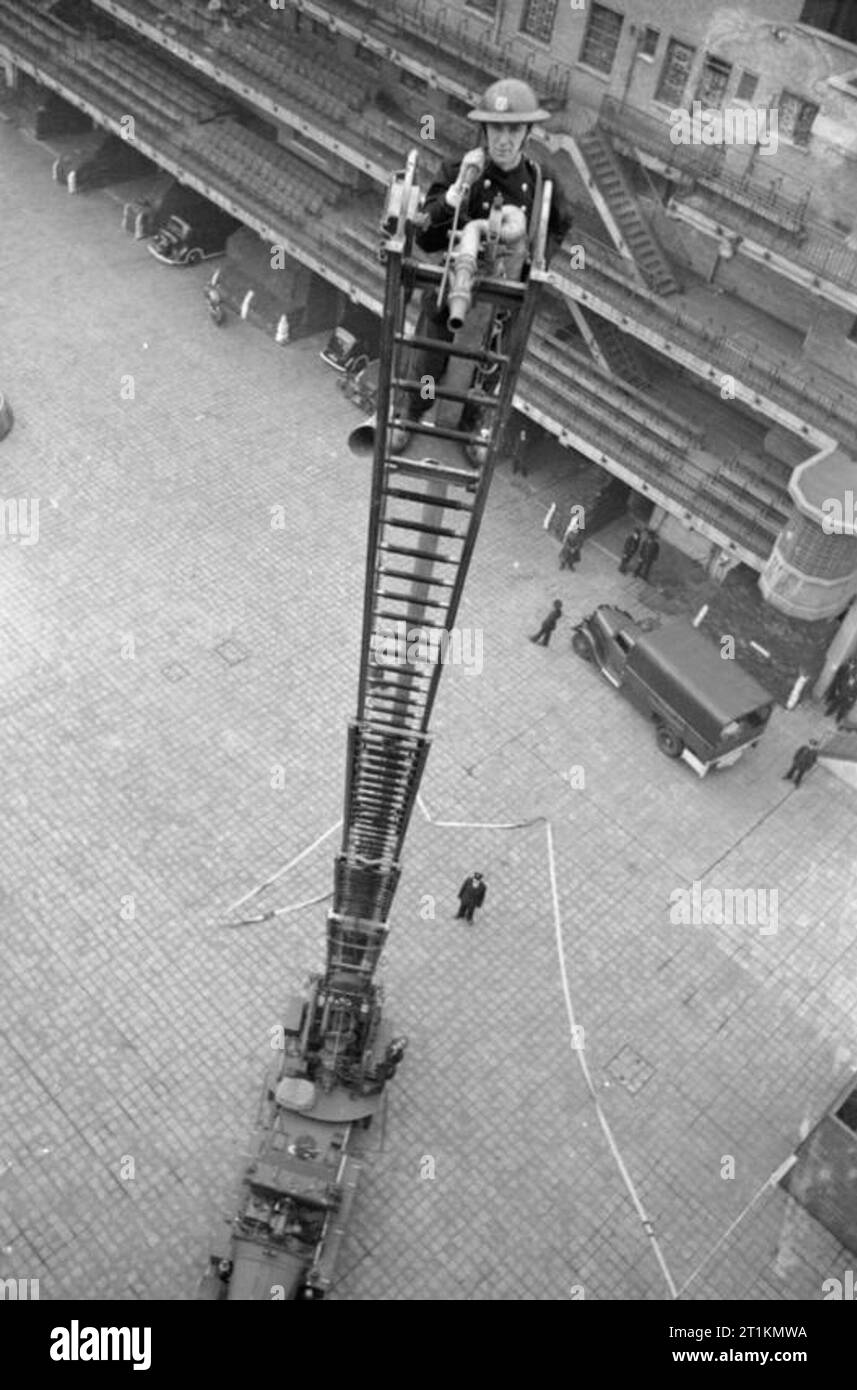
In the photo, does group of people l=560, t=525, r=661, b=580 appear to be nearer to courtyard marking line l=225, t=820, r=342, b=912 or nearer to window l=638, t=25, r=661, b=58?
courtyard marking line l=225, t=820, r=342, b=912

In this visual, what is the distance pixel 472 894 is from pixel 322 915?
10.2 feet

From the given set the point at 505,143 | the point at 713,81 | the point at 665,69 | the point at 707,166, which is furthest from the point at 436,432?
the point at 665,69

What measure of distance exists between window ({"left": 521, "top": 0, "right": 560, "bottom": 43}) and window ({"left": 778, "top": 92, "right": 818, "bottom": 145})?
6.74 m

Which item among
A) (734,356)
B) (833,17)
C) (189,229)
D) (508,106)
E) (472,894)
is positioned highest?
(833,17)

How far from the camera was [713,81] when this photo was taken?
86.6ft

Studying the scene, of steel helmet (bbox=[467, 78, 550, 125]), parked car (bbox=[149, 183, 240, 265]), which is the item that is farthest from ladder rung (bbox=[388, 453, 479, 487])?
parked car (bbox=[149, 183, 240, 265])

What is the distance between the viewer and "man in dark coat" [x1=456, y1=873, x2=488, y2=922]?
22750 millimetres

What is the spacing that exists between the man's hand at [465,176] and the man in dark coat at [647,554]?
2166cm

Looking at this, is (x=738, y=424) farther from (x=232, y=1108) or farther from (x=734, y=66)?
(x=232, y=1108)

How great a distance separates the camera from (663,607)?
3128cm

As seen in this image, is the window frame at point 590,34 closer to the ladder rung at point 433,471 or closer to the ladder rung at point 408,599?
the ladder rung at point 408,599

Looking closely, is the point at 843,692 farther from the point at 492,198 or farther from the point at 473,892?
the point at 492,198

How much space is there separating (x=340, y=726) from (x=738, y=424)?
45.4ft
